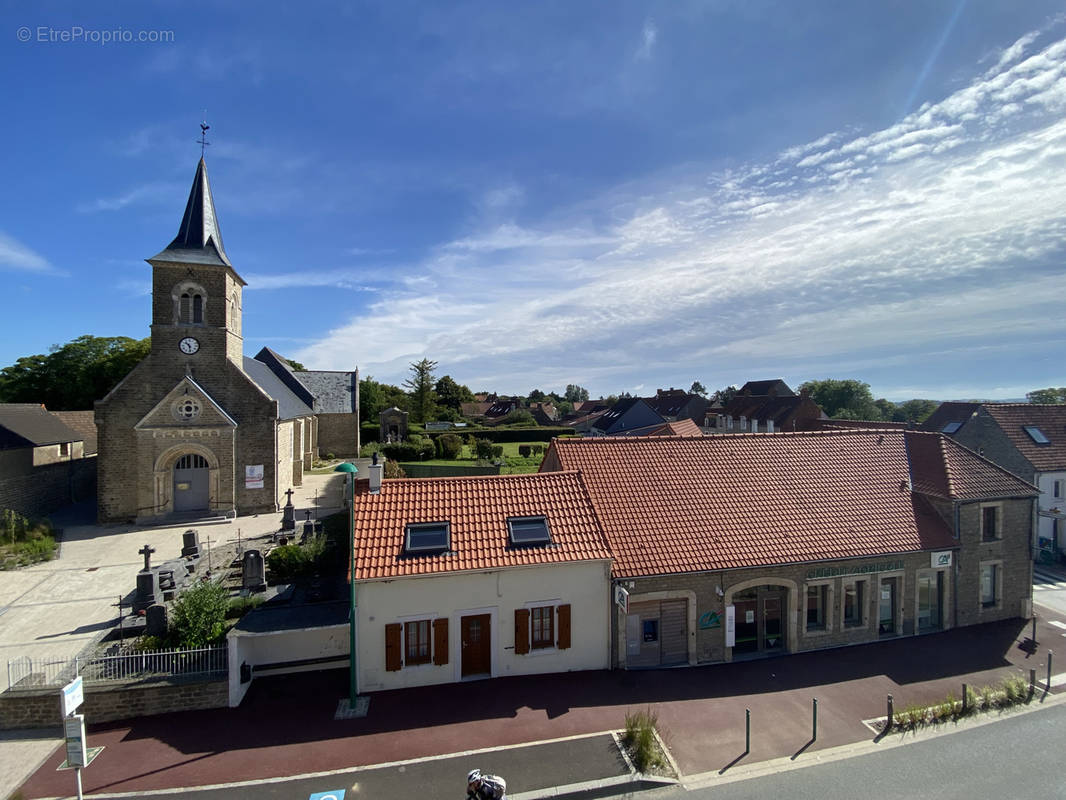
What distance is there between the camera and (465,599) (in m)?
12.3

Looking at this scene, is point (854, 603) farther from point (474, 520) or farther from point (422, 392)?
point (422, 392)

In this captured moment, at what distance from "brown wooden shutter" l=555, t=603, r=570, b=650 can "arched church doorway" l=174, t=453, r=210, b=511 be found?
21942 mm

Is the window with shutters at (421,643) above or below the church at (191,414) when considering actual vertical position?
below

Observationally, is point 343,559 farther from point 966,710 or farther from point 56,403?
point 56,403

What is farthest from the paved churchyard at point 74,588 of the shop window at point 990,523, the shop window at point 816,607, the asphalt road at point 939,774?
the shop window at point 990,523

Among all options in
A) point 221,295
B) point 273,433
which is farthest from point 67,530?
point 221,295

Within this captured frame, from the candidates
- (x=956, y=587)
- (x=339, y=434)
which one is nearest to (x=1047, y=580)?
(x=956, y=587)

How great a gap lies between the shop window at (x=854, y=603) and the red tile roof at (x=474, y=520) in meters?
7.63

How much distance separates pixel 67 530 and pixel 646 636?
87.3 ft

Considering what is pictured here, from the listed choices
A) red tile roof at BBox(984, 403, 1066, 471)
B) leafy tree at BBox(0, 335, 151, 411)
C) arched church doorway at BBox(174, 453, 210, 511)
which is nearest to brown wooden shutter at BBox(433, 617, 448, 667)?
arched church doorway at BBox(174, 453, 210, 511)

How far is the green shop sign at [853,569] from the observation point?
14.3 metres

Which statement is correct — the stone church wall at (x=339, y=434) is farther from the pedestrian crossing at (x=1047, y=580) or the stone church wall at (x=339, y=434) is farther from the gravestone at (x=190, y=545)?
the pedestrian crossing at (x=1047, y=580)

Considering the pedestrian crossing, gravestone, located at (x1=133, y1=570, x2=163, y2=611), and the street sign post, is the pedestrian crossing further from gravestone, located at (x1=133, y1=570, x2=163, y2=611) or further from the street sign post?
gravestone, located at (x1=133, y1=570, x2=163, y2=611)

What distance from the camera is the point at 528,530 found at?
13.4 meters
